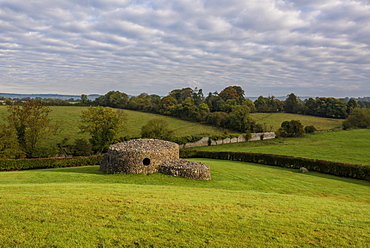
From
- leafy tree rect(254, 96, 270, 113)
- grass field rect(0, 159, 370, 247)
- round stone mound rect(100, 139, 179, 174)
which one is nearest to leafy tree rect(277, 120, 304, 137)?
leafy tree rect(254, 96, 270, 113)

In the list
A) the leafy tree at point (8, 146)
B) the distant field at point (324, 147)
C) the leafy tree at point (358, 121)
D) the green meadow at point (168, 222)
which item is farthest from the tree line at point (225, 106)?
the green meadow at point (168, 222)

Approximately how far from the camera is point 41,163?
2922 centimetres

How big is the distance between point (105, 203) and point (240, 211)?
6444 mm

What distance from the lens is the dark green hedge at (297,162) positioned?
85.0 ft

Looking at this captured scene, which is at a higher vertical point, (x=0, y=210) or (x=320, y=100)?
(x=320, y=100)

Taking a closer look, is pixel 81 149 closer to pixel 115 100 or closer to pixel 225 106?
pixel 225 106

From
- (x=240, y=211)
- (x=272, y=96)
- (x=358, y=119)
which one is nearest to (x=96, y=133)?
(x=240, y=211)

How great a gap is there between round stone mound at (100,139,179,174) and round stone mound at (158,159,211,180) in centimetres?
99

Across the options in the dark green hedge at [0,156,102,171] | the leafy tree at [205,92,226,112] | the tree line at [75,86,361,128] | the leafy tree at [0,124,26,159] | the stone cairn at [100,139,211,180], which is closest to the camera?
the stone cairn at [100,139,211,180]

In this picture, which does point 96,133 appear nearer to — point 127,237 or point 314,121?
point 127,237

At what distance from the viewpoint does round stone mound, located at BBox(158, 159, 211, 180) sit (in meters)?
20.9

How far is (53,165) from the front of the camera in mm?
29609

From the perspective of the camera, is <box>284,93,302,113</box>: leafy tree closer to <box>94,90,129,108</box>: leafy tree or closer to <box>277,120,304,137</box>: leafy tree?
<box>277,120,304,137</box>: leafy tree

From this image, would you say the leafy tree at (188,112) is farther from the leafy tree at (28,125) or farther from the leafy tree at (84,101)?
the leafy tree at (28,125)
